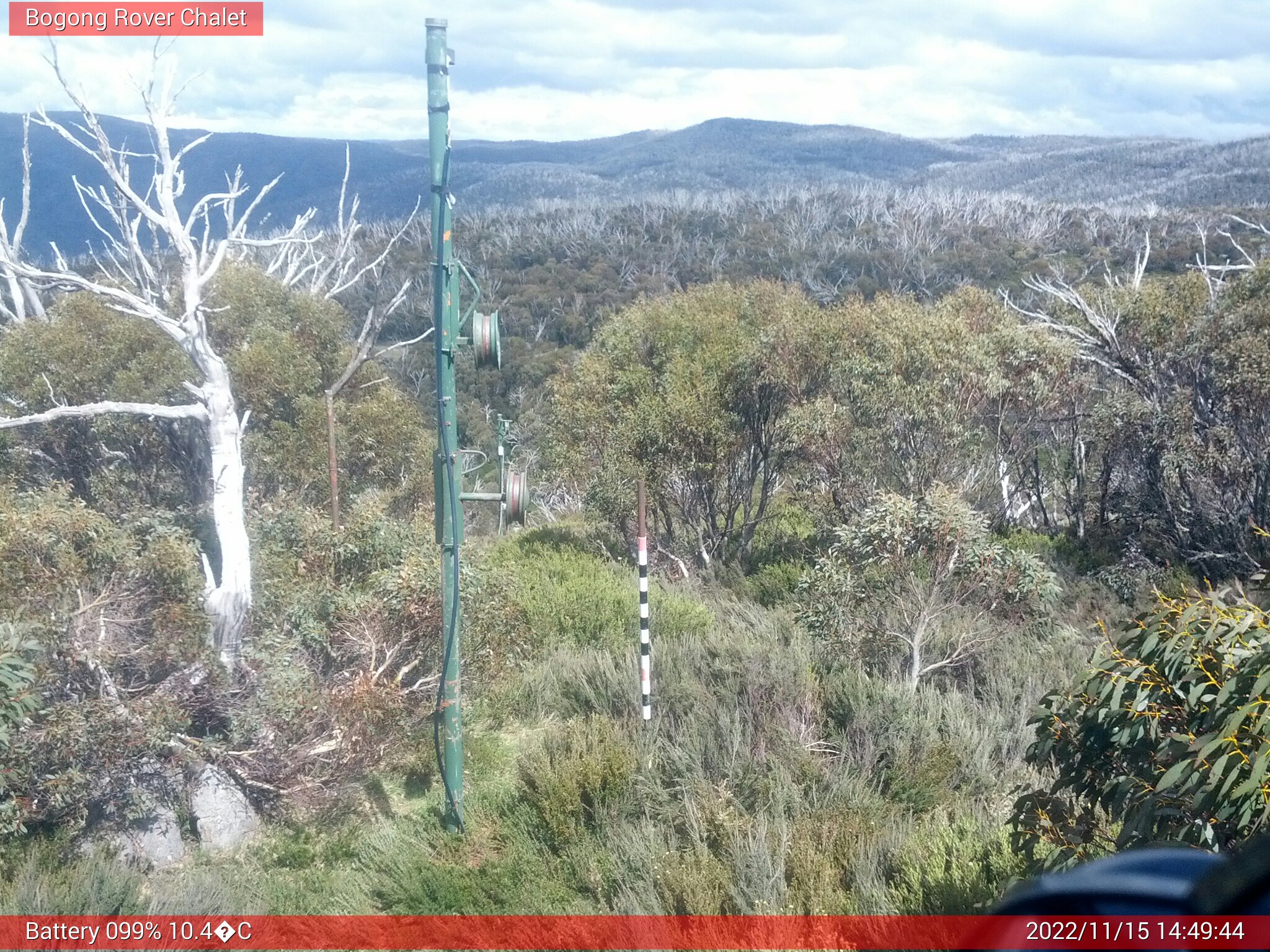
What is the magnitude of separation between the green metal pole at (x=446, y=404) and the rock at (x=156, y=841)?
1556mm

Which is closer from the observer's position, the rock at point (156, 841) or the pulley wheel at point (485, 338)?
the pulley wheel at point (485, 338)

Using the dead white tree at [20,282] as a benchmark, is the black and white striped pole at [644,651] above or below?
below

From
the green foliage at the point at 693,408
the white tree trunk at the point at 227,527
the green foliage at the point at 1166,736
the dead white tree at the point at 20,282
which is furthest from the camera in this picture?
the dead white tree at the point at 20,282

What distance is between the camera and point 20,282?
14461mm

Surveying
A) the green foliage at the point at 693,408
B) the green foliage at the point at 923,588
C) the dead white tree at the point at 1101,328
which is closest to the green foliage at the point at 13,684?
the green foliage at the point at 923,588

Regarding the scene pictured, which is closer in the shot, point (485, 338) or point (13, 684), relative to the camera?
point (13, 684)

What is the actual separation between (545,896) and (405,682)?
9.13 feet

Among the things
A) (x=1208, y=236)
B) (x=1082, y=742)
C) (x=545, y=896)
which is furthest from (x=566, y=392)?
(x=1208, y=236)

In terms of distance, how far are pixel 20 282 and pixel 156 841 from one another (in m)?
11.3

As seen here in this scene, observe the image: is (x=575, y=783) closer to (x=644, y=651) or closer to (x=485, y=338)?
(x=644, y=651)

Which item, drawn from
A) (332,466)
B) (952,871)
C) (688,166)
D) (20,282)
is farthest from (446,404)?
(688,166)
